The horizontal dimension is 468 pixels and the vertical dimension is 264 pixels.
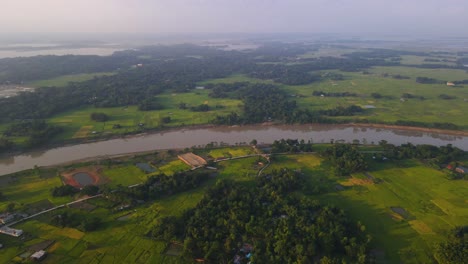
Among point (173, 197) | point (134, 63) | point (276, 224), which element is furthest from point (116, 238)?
point (134, 63)

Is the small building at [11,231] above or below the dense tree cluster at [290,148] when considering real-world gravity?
below

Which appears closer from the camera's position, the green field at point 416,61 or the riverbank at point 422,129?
the riverbank at point 422,129

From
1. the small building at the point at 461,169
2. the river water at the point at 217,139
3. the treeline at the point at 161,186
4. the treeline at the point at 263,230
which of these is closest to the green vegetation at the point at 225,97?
the river water at the point at 217,139

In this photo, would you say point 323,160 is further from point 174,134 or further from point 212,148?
point 174,134

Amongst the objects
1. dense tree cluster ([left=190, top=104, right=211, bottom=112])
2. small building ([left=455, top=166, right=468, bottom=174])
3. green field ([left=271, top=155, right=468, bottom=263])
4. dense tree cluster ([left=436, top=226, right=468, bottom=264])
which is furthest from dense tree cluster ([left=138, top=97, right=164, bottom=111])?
dense tree cluster ([left=436, top=226, right=468, bottom=264])

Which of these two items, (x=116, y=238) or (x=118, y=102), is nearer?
(x=116, y=238)

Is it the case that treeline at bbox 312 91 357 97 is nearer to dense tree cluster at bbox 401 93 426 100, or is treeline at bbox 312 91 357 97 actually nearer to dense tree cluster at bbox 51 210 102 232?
dense tree cluster at bbox 401 93 426 100

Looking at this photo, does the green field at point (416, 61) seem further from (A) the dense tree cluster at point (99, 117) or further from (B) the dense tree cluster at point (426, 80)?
(A) the dense tree cluster at point (99, 117)
